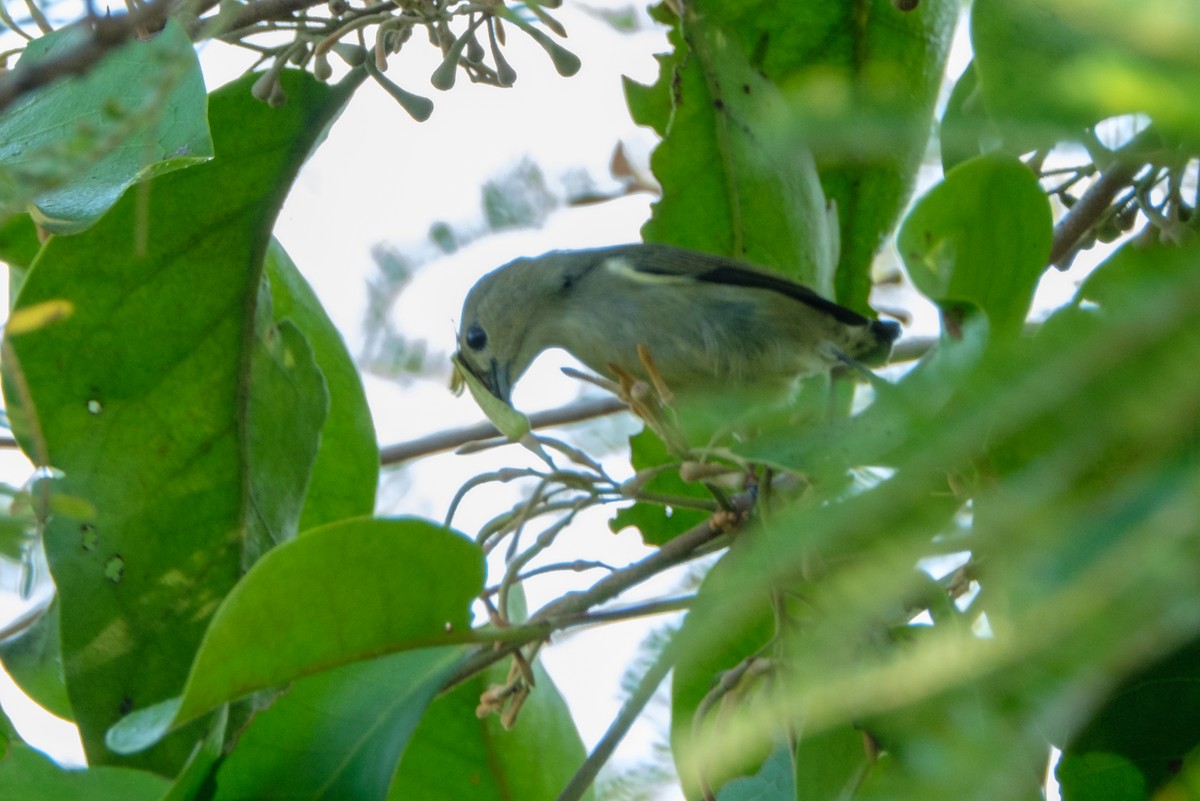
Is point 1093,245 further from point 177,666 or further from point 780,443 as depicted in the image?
point 177,666

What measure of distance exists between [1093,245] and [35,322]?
185cm

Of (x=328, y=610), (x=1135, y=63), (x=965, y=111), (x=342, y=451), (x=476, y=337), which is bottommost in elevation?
(x=476, y=337)

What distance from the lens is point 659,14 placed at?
2.71 metres

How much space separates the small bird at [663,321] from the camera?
324 cm

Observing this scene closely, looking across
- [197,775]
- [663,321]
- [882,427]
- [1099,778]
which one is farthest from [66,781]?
[663,321]

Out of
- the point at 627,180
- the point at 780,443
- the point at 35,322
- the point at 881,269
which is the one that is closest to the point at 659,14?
the point at 627,180

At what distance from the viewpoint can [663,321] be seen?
3.68 meters

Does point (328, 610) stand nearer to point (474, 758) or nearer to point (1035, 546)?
point (474, 758)

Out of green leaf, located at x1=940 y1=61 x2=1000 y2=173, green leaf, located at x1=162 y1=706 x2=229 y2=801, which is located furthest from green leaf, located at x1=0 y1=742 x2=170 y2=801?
green leaf, located at x1=940 y1=61 x2=1000 y2=173

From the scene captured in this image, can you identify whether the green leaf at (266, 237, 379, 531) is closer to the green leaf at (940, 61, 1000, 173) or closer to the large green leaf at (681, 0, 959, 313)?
the large green leaf at (681, 0, 959, 313)

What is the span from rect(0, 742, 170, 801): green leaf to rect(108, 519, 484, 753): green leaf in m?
0.16

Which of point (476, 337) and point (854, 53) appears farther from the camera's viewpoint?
point (476, 337)

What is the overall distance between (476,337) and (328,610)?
8.80ft

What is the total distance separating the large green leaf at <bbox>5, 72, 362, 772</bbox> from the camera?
2.09 m
